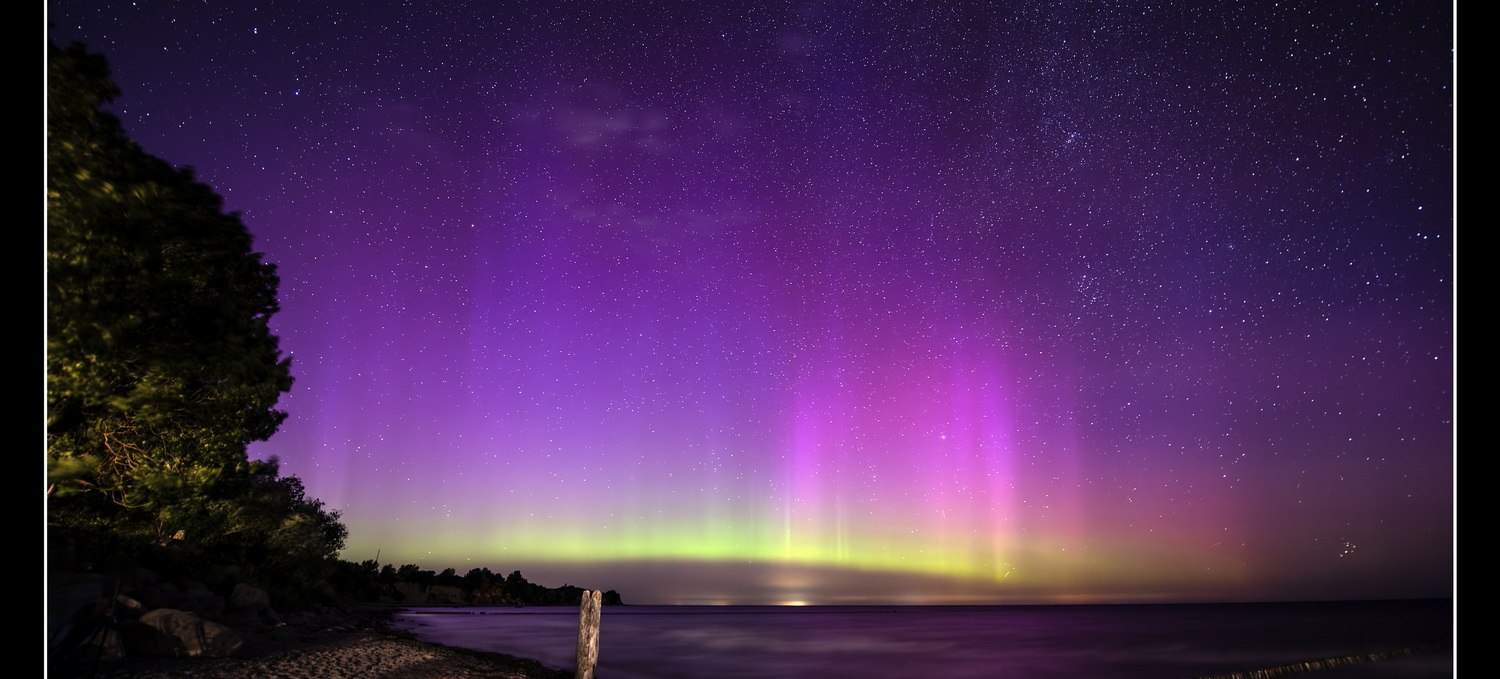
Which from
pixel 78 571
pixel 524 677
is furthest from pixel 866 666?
pixel 78 571

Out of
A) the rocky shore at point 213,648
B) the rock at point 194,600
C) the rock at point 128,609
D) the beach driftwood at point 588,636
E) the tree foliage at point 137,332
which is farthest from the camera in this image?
Result: the rock at point 194,600

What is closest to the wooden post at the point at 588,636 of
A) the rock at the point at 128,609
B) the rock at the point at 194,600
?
the rock at the point at 128,609

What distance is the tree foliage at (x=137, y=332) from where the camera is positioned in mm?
9719

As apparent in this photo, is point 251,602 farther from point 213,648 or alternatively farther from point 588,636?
point 588,636

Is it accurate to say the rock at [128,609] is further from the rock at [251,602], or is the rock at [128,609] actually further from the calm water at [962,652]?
the calm water at [962,652]

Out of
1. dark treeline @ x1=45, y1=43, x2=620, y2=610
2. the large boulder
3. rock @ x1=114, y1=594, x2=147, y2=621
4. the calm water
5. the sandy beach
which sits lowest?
the calm water

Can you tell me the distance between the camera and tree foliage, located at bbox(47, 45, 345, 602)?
31.9 feet

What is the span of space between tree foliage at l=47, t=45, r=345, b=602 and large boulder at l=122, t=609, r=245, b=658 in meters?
2.40

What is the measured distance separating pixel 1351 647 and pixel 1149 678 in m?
21.6

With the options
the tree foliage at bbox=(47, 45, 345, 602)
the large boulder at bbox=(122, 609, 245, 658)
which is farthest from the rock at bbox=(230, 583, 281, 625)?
the large boulder at bbox=(122, 609, 245, 658)

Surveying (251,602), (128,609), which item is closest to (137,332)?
(128,609)

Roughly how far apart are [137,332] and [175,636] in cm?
573

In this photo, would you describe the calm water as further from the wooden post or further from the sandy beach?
the wooden post

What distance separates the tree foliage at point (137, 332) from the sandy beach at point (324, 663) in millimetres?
3216
